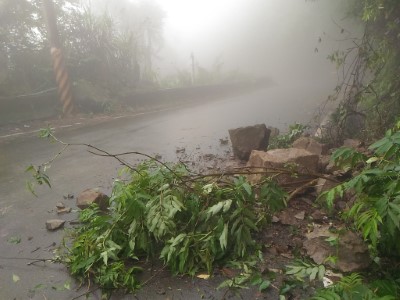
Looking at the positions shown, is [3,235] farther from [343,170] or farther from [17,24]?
[17,24]

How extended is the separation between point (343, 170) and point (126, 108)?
10.9m

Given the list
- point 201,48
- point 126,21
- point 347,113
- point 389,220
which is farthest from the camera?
point 201,48

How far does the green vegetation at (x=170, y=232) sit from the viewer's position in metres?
2.76

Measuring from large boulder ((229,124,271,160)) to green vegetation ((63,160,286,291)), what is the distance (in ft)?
8.62

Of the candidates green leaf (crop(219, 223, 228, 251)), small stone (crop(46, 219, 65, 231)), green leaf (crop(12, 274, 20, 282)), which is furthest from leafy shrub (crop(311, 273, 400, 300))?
small stone (crop(46, 219, 65, 231))

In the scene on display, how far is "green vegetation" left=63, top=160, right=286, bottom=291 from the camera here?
276 cm

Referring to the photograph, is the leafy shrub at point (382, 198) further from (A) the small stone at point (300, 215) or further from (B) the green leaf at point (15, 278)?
(B) the green leaf at point (15, 278)

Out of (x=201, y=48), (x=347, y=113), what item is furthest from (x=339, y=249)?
(x=201, y=48)

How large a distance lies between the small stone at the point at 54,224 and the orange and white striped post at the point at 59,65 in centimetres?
865

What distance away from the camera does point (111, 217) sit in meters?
3.12

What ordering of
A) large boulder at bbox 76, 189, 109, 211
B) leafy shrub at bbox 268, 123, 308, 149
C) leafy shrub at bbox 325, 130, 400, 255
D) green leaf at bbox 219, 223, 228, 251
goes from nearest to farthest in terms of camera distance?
leafy shrub at bbox 325, 130, 400, 255 → green leaf at bbox 219, 223, 228, 251 → large boulder at bbox 76, 189, 109, 211 → leafy shrub at bbox 268, 123, 308, 149

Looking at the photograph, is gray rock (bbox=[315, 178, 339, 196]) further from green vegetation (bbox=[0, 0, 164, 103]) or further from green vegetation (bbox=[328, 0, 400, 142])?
green vegetation (bbox=[0, 0, 164, 103])

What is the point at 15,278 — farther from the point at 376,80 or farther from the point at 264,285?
the point at 376,80

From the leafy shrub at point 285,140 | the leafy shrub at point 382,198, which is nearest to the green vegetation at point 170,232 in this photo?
the leafy shrub at point 382,198
